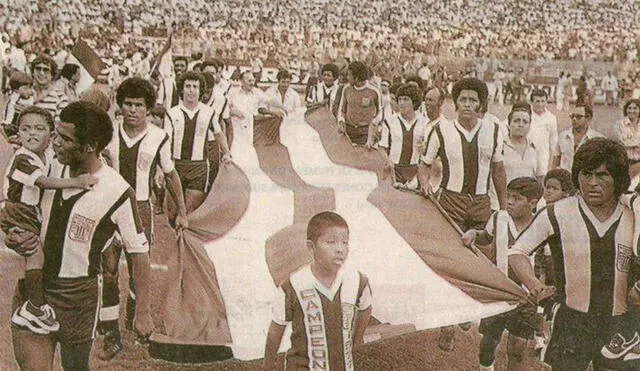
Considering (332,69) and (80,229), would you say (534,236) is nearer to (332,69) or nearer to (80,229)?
(332,69)

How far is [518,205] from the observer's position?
2.23 metres

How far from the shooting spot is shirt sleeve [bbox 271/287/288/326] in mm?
2113

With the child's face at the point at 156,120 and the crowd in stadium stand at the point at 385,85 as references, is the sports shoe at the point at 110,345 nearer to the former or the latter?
the crowd in stadium stand at the point at 385,85

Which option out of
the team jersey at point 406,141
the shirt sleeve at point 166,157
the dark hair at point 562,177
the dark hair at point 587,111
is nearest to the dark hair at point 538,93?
the dark hair at point 587,111

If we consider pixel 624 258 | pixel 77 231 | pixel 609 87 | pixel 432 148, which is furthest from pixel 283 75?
pixel 624 258

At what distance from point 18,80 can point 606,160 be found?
61.4 inches

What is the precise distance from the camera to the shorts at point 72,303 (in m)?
2.03

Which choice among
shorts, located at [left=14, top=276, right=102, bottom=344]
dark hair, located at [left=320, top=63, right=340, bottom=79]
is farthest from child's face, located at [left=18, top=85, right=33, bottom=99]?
dark hair, located at [left=320, top=63, right=340, bottom=79]

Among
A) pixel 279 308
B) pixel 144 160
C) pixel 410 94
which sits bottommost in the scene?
pixel 279 308

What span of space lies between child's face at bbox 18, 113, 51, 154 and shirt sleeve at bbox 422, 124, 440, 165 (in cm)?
100

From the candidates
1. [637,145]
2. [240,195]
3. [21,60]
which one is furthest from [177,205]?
[637,145]

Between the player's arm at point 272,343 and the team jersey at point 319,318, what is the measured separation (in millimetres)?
18

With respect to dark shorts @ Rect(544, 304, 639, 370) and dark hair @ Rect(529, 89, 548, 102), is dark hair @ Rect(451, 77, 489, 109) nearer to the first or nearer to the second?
dark hair @ Rect(529, 89, 548, 102)

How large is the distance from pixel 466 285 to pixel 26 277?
1.16m
